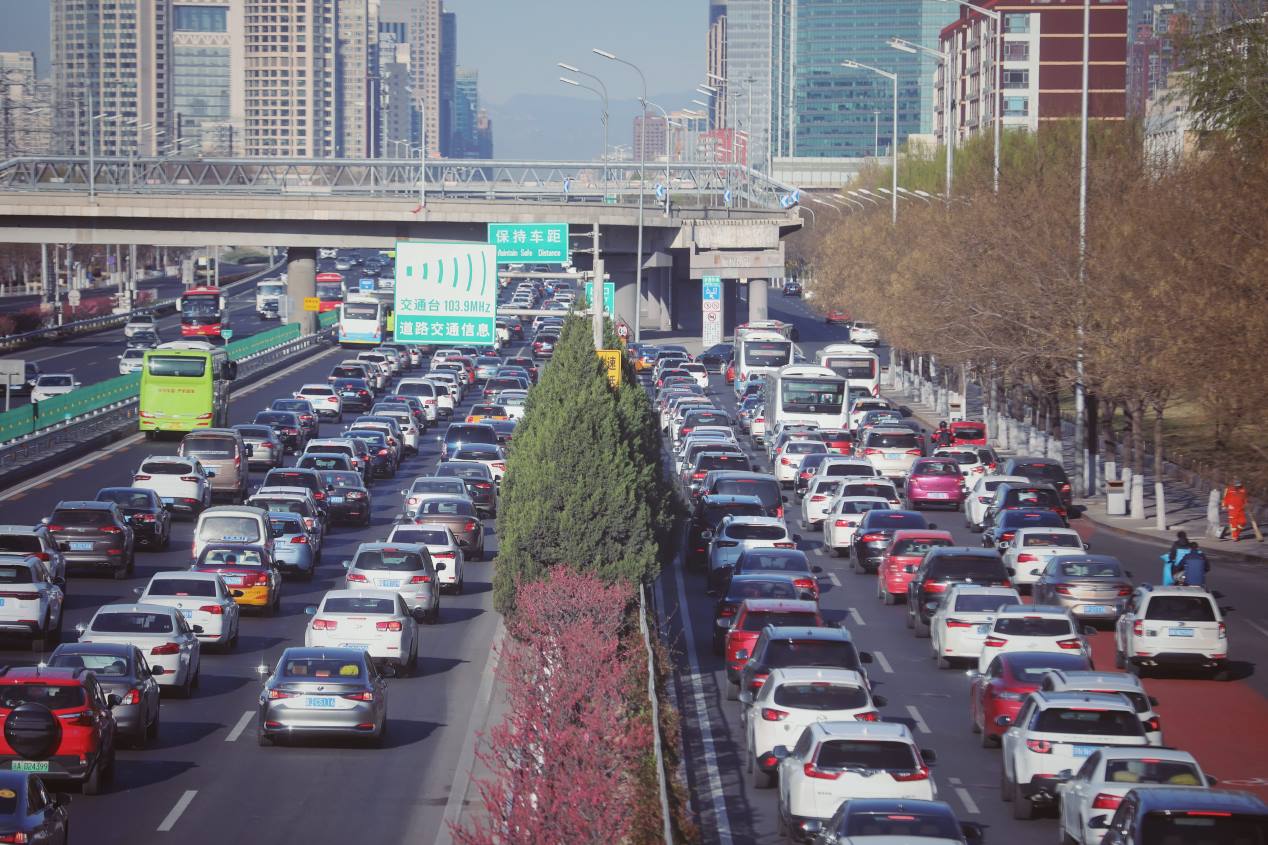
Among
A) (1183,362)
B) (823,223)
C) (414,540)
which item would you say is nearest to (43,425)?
(414,540)

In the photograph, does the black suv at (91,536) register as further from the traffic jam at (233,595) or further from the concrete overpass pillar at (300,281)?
the concrete overpass pillar at (300,281)

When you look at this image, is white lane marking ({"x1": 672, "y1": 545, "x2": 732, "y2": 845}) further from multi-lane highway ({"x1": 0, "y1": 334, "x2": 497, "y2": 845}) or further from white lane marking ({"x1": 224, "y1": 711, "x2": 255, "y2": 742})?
white lane marking ({"x1": 224, "y1": 711, "x2": 255, "y2": 742})

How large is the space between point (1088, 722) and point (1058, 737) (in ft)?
1.33

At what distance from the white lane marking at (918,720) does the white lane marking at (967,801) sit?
117 inches

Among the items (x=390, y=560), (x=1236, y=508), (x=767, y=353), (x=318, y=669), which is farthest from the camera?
(x=767, y=353)

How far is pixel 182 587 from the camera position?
26812 millimetres

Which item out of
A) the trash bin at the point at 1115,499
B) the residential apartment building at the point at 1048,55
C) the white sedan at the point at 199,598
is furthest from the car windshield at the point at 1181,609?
the residential apartment building at the point at 1048,55

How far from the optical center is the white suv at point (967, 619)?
26625 millimetres

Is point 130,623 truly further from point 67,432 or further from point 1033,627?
point 67,432

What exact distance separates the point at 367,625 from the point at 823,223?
421 ft

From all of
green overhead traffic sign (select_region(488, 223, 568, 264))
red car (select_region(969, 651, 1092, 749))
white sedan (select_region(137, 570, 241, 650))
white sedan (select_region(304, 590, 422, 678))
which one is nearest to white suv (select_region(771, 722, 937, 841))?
red car (select_region(969, 651, 1092, 749))

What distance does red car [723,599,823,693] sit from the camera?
2462cm

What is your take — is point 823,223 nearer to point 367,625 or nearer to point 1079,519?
point 1079,519

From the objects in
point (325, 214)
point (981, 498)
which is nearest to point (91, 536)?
point (981, 498)
